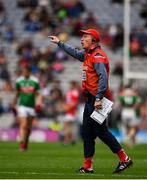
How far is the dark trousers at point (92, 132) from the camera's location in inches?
627

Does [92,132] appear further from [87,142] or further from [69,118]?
[69,118]

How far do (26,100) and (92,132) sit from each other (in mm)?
9105

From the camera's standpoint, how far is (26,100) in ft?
82.1

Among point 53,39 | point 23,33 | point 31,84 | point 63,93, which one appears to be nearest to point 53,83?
point 63,93

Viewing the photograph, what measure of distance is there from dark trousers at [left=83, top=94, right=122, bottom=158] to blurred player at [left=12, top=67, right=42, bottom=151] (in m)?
8.48

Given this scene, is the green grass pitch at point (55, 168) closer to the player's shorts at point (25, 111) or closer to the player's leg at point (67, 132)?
the player's shorts at point (25, 111)

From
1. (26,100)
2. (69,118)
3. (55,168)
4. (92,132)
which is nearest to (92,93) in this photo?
(92,132)

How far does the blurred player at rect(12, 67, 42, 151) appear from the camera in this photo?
80.4 ft

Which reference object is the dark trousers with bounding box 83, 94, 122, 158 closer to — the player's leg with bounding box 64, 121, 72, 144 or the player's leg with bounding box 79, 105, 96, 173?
the player's leg with bounding box 79, 105, 96, 173

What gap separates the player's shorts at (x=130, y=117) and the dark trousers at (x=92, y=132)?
16254mm

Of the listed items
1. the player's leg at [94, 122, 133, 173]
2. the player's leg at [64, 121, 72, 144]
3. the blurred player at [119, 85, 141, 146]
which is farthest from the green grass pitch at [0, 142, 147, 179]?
the blurred player at [119, 85, 141, 146]

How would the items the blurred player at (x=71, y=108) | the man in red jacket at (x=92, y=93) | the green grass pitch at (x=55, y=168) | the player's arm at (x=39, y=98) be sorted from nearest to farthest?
the green grass pitch at (x=55, y=168), the man in red jacket at (x=92, y=93), the player's arm at (x=39, y=98), the blurred player at (x=71, y=108)

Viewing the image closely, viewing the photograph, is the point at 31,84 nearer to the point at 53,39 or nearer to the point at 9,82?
the point at 53,39

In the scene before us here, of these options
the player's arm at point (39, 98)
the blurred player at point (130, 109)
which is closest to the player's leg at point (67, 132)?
the blurred player at point (130, 109)
